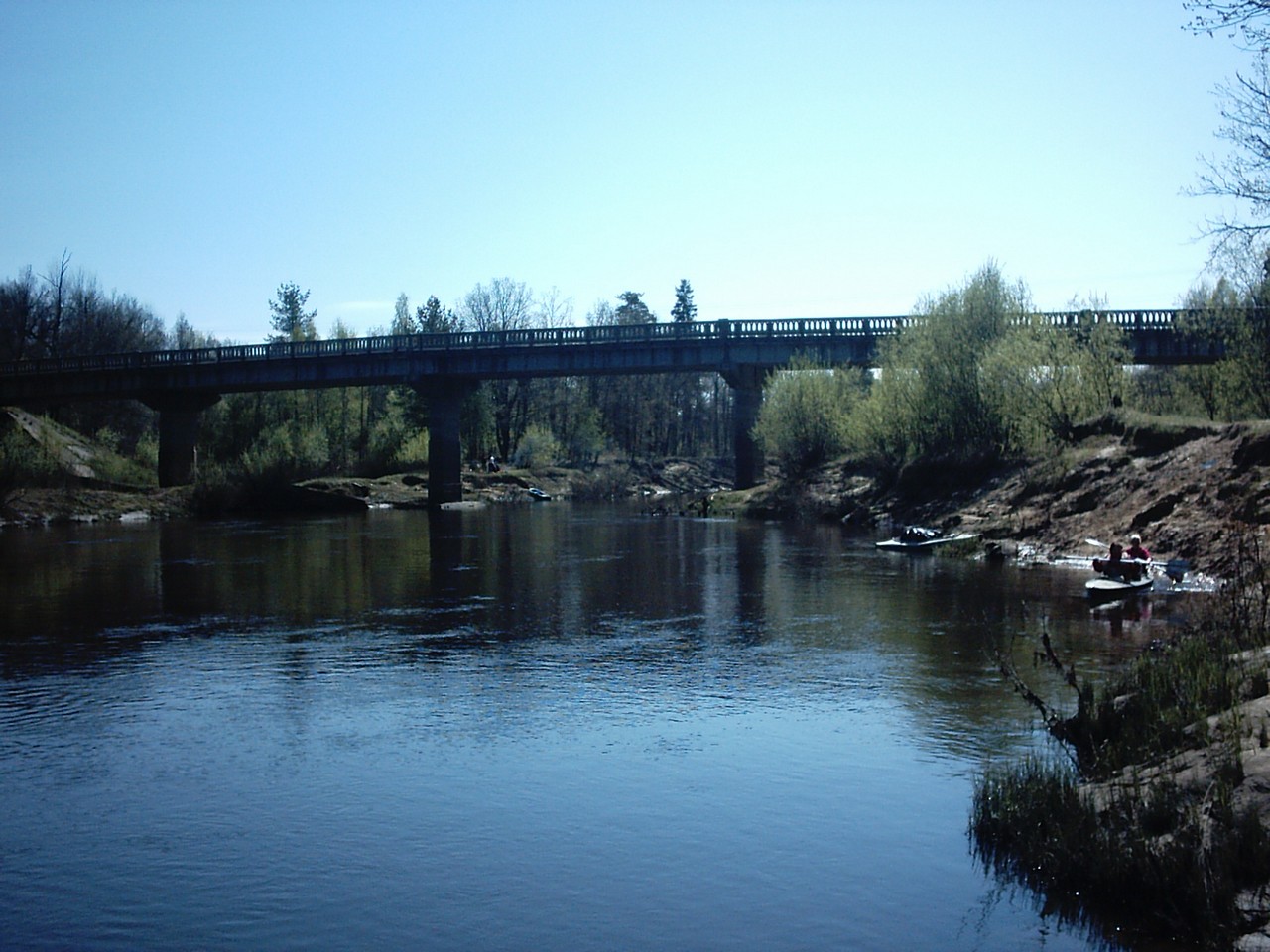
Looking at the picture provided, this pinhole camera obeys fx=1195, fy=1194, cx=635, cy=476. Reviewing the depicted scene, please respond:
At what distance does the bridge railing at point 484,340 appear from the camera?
272ft

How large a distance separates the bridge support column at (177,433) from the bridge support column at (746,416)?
4092 centimetres

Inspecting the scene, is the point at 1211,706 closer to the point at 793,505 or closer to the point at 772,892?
the point at 772,892

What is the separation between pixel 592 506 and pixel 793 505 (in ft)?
94.8

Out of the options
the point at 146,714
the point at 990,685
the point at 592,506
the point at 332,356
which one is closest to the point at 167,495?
the point at 332,356

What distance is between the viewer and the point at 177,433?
92312 millimetres

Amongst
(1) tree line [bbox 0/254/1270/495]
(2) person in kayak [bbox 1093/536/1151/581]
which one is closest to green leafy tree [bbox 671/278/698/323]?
(1) tree line [bbox 0/254/1270/495]

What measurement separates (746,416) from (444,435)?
23.5 metres

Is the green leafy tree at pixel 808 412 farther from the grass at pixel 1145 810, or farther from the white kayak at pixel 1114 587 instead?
the grass at pixel 1145 810

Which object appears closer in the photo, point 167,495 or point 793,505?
point 793,505

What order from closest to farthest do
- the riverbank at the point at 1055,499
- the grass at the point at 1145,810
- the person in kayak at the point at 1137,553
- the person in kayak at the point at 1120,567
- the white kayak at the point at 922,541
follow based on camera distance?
the grass at the point at 1145,810 → the person in kayak at the point at 1120,567 → the person in kayak at the point at 1137,553 → the riverbank at the point at 1055,499 → the white kayak at the point at 922,541

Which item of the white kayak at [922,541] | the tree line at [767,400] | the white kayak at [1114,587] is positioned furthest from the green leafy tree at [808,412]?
the white kayak at [1114,587]

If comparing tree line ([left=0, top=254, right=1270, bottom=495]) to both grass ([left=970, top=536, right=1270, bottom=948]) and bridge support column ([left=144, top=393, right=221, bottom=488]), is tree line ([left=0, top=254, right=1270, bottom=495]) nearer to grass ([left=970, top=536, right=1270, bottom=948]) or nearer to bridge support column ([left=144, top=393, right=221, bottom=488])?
bridge support column ([left=144, top=393, right=221, bottom=488])

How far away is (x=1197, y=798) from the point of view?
1178 centimetres

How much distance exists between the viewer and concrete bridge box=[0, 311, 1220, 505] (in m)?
84.4
